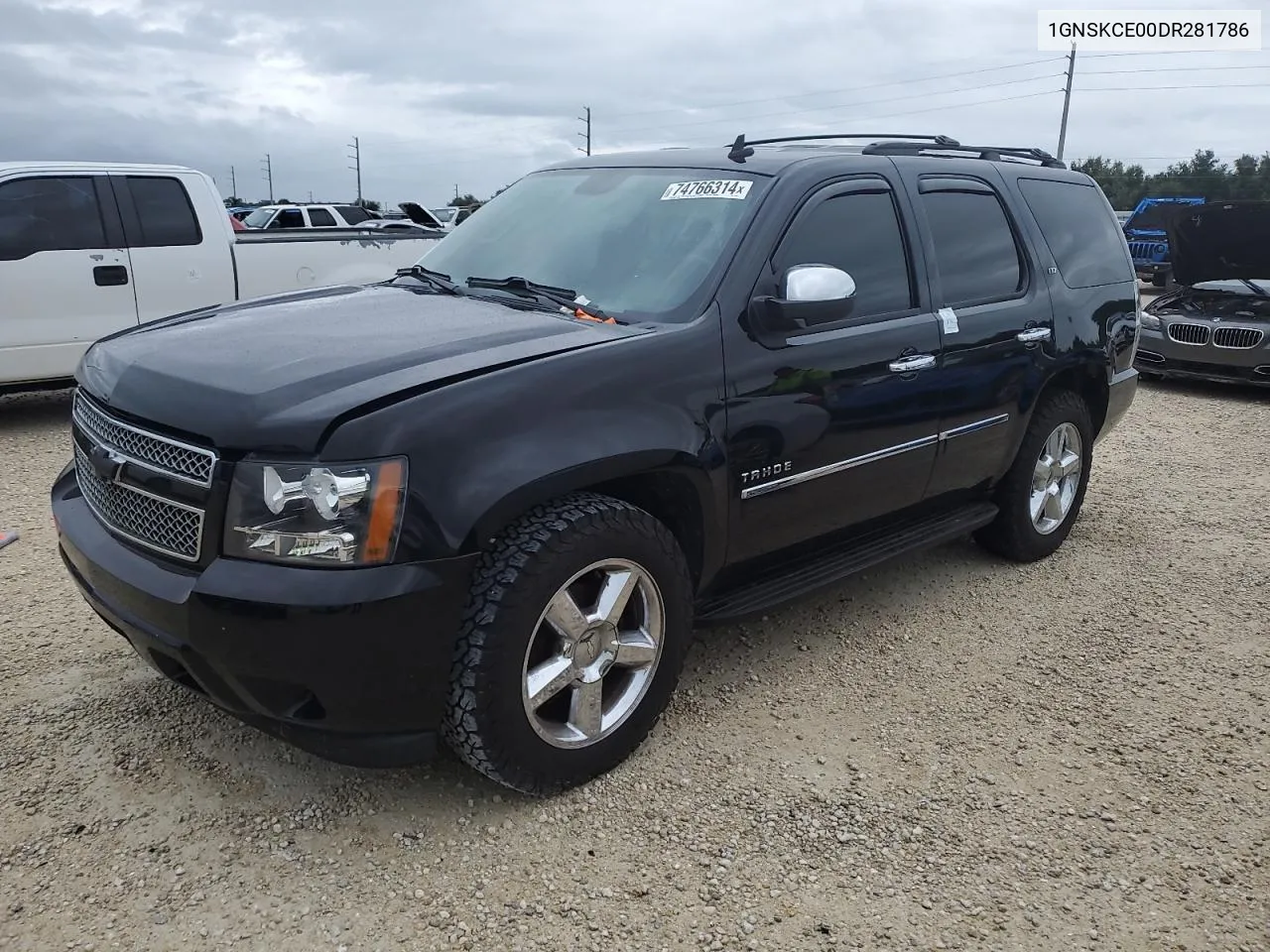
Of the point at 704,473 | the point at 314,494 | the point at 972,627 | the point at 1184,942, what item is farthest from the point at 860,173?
the point at 1184,942

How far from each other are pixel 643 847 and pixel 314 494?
4.26 ft

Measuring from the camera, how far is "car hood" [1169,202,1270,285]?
9.30 metres

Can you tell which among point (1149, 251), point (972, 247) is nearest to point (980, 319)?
point (972, 247)

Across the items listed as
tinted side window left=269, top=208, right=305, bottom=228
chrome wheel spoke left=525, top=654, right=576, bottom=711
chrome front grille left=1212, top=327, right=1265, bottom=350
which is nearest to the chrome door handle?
chrome wheel spoke left=525, top=654, right=576, bottom=711

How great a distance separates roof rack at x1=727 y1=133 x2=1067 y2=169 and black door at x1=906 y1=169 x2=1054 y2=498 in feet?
0.67

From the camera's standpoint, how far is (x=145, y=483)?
2.62 metres

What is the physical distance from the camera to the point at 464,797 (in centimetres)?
293

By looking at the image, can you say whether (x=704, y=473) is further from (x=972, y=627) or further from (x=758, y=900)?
(x=972, y=627)

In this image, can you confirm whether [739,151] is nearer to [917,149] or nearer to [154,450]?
[917,149]

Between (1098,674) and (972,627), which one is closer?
(1098,674)

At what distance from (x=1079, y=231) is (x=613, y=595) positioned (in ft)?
11.1

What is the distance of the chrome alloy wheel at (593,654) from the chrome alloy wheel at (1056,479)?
257 centimetres

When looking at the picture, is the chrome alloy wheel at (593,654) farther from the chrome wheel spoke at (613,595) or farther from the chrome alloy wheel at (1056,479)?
the chrome alloy wheel at (1056,479)

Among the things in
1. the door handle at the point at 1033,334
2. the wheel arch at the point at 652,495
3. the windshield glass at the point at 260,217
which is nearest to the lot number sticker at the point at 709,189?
the wheel arch at the point at 652,495
